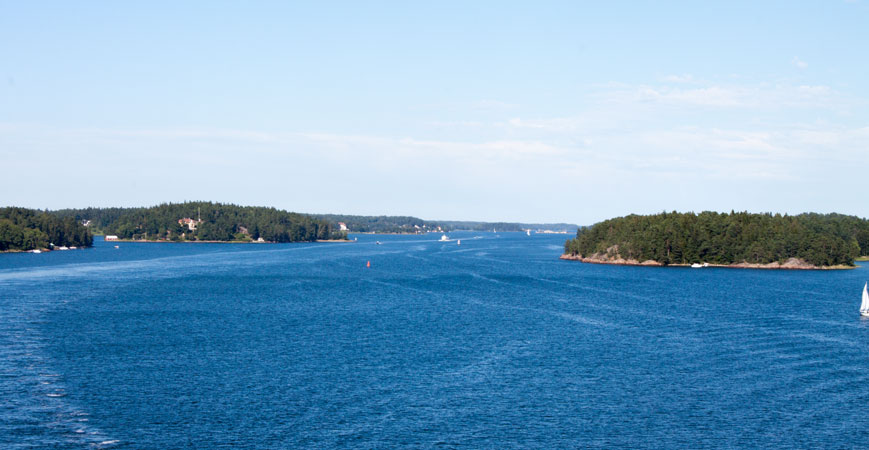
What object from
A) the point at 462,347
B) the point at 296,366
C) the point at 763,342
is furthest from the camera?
the point at 763,342

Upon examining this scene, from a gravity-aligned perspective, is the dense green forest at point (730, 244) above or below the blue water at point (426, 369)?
above

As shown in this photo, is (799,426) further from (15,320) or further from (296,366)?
(15,320)

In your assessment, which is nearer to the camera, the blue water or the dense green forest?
the blue water

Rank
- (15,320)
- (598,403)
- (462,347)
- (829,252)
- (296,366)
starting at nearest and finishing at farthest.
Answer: (598,403)
(296,366)
(462,347)
(15,320)
(829,252)

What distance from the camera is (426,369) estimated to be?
188ft

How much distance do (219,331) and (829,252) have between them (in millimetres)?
168109

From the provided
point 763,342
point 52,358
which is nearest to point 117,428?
point 52,358

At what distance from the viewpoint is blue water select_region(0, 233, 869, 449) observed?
41.3 m

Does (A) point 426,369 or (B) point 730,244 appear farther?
(B) point 730,244

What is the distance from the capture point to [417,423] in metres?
43.0

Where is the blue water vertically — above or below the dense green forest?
below

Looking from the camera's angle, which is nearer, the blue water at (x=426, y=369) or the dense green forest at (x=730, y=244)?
the blue water at (x=426, y=369)

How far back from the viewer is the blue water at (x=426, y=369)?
4128cm

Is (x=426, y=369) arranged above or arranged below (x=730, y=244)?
below
